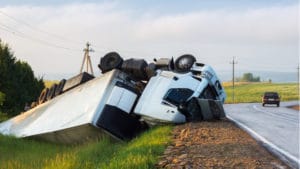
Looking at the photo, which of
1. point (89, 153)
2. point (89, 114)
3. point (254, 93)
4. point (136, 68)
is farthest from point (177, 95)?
point (254, 93)

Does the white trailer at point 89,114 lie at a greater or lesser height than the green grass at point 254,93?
greater

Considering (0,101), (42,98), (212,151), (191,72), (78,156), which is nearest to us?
(212,151)

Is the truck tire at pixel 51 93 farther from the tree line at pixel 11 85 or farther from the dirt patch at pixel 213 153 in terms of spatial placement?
the tree line at pixel 11 85

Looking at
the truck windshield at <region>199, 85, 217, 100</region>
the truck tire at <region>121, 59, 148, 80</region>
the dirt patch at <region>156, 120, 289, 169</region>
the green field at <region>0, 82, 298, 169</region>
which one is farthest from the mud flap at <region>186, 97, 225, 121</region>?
the dirt patch at <region>156, 120, 289, 169</region>

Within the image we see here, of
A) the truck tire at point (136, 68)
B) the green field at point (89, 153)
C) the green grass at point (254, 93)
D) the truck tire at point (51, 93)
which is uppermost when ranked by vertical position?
Result: the truck tire at point (136, 68)

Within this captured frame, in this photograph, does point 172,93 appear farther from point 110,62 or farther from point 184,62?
point 110,62

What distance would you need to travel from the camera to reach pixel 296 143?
11977 millimetres

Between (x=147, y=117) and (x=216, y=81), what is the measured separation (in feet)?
12.5

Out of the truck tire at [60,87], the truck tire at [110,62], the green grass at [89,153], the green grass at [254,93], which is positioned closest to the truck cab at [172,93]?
the green grass at [89,153]

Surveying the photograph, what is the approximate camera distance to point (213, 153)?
854 centimetres

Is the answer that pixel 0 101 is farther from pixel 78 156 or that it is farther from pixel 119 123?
pixel 78 156

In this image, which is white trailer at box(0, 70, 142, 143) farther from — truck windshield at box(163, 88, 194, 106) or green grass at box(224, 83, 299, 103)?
green grass at box(224, 83, 299, 103)

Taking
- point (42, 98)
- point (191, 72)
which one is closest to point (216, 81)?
point (191, 72)

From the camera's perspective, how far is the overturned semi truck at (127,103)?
45.5 ft
